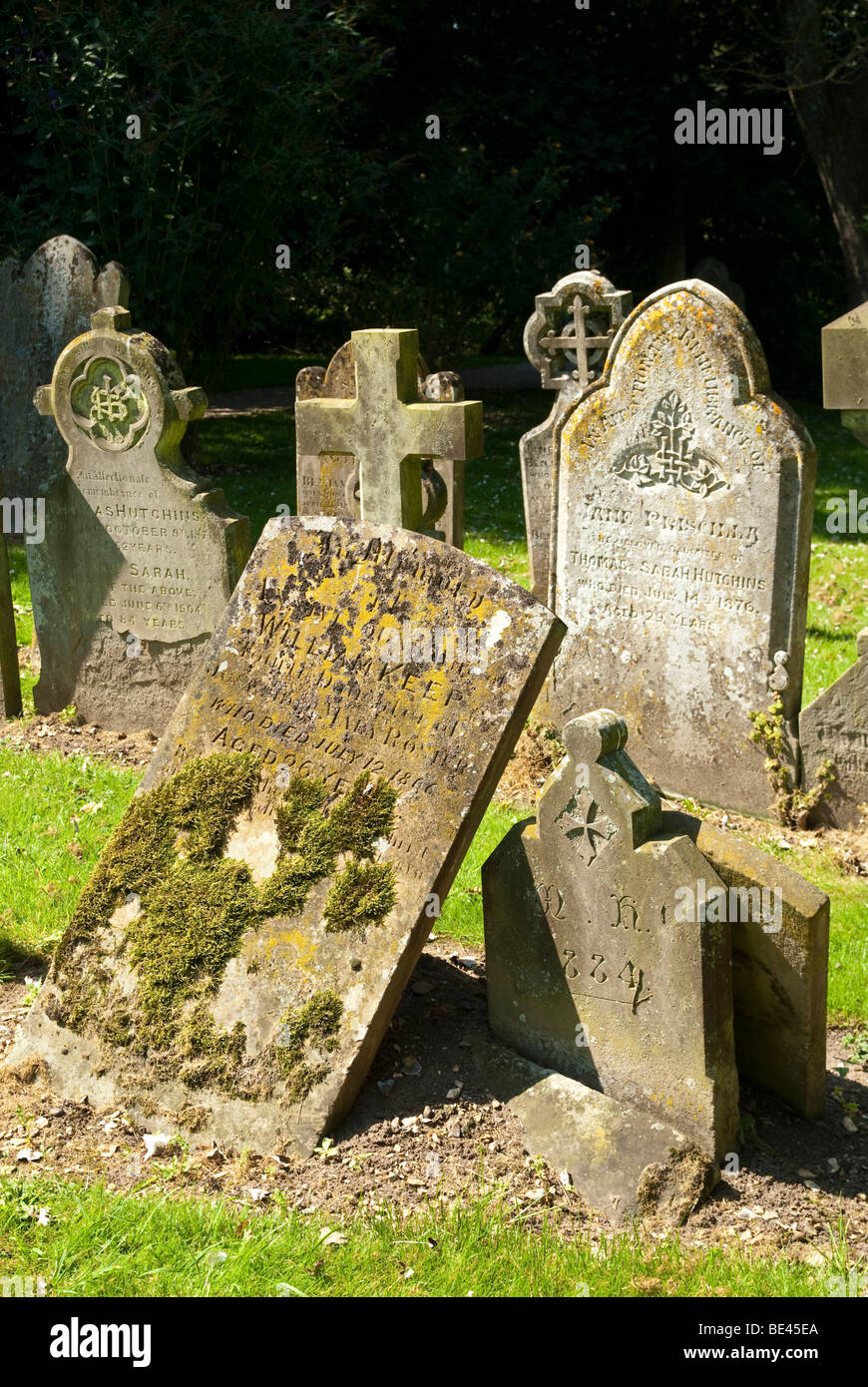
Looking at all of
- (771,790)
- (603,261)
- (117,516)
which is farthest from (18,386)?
(603,261)

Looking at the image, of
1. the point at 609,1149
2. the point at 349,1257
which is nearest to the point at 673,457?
the point at 609,1149

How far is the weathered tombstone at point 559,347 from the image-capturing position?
9.34m

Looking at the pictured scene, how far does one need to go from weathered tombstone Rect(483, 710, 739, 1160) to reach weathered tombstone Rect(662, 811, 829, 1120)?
0.15 metres

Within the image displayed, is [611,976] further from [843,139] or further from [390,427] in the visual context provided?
[843,139]

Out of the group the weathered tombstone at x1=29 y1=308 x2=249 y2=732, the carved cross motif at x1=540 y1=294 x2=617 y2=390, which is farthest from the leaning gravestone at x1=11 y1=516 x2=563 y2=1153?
the carved cross motif at x1=540 y1=294 x2=617 y2=390

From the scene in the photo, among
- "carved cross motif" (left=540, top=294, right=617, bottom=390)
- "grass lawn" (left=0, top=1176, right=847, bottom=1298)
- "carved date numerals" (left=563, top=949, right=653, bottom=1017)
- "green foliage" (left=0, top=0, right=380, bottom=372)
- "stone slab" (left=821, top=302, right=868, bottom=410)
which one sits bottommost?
"grass lawn" (left=0, top=1176, right=847, bottom=1298)

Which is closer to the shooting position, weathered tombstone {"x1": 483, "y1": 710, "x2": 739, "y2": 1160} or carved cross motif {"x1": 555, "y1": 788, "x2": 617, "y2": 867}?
weathered tombstone {"x1": 483, "y1": 710, "x2": 739, "y2": 1160}

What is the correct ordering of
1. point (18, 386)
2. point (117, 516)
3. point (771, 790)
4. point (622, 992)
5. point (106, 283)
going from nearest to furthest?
1. point (622, 992)
2. point (771, 790)
3. point (117, 516)
4. point (106, 283)
5. point (18, 386)

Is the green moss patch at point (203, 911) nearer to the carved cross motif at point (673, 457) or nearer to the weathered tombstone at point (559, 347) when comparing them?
the carved cross motif at point (673, 457)

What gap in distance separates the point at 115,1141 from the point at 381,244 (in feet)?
60.3

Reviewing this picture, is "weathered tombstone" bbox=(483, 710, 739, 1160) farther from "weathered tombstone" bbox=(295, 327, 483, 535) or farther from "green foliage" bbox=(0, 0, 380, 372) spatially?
"green foliage" bbox=(0, 0, 380, 372)

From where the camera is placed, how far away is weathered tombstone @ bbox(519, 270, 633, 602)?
368 inches

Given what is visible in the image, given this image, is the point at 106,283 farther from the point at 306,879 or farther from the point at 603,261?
the point at 603,261

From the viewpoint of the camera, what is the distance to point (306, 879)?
4.27 meters
